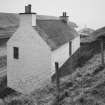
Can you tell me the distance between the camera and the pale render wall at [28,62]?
1530cm

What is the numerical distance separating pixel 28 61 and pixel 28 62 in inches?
3.8

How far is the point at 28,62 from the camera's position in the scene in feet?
53.1

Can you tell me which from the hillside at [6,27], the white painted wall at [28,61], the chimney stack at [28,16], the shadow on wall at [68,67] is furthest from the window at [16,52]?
the hillside at [6,27]

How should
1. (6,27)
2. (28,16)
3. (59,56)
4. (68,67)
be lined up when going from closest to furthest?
(28,16), (59,56), (68,67), (6,27)

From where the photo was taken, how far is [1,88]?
17359mm

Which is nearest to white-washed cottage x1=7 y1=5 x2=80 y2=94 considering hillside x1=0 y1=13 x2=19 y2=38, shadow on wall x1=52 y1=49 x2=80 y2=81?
shadow on wall x1=52 y1=49 x2=80 y2=81

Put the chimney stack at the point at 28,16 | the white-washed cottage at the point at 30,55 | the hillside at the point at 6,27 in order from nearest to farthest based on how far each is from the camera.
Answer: the white-washed cottage at the point at 30,55 → the chimney stack at the point at 28,16 → the hillside at the point at 6,27

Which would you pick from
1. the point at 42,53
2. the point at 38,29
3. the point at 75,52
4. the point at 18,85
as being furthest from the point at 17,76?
the point at 75,52

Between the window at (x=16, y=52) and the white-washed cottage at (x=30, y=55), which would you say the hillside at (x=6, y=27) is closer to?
the window at (x=16, y=52)

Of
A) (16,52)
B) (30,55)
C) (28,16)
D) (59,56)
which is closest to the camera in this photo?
(28,16)

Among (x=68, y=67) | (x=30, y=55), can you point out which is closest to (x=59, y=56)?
(x=68, y=67)

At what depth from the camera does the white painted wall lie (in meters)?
15.3

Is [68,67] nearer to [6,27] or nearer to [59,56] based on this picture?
[59,56]

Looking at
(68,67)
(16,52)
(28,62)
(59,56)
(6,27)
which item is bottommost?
(68,67)
